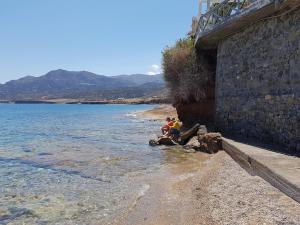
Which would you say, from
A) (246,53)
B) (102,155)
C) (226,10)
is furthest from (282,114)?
(102,155)

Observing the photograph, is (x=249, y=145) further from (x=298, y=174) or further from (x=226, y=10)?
(x=226, y=10)

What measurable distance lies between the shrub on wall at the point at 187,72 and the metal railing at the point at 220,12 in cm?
267

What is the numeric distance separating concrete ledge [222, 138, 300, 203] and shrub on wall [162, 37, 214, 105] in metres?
8.62

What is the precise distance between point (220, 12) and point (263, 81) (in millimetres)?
Result: 4871

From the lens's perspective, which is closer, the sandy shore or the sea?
the sandy shore

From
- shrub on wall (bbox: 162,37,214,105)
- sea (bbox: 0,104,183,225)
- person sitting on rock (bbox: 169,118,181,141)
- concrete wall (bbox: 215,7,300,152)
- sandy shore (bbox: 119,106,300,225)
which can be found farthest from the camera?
shrub on wall (bbox: 162,37,214,105)

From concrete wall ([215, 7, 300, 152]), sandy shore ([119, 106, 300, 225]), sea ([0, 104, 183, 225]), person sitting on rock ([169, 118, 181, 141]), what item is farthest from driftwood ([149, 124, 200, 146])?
sandy shore ([119, 106, 300, 225])

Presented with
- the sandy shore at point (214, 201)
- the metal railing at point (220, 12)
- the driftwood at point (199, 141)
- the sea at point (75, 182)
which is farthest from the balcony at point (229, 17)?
the sea at point (75, 182)

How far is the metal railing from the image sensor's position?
46.4 ft

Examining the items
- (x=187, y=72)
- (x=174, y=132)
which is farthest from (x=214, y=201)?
(x=187, y=72)

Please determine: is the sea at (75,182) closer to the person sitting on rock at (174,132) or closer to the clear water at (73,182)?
the clear water at (73,182)

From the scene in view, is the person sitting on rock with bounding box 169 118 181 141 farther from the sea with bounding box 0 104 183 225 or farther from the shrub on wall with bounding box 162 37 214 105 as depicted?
the shrub on wall with bounding box 162 37 214 105

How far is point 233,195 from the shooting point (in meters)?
7.94

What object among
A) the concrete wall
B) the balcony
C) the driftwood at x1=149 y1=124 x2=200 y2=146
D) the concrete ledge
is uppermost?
the balcony
